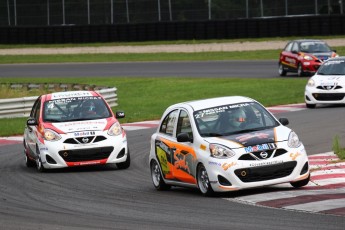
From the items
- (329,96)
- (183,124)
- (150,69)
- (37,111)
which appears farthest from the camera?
(150,69)

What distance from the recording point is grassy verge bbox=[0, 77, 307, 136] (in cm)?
3005

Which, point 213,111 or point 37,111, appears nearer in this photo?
point 213,111

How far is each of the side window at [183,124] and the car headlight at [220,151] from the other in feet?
2.89

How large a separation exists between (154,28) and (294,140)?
4211cm

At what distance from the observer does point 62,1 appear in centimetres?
5816

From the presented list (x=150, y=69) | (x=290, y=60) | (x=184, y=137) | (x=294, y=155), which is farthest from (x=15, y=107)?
(x=150, y=69)

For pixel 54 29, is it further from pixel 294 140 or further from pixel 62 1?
pixel 294 140

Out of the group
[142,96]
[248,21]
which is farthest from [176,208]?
[248,21]

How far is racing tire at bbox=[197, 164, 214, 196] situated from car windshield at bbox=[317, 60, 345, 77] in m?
15.8

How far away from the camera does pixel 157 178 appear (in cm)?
1484

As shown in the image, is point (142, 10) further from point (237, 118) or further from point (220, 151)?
point (220, 151)

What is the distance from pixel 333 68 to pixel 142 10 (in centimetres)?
2823

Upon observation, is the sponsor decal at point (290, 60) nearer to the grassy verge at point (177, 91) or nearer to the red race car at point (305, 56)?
the red race car at point (305, 56)

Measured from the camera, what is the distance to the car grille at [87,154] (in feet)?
58.1
